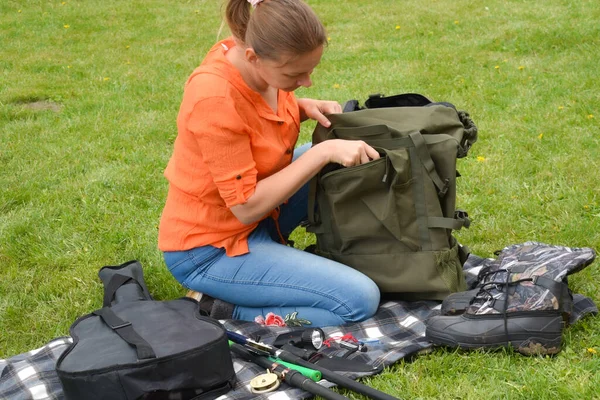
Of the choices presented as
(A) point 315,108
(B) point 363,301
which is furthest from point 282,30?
(B) point 363,301

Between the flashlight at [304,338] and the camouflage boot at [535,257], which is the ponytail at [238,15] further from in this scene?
the camouflage boot at [535,257]

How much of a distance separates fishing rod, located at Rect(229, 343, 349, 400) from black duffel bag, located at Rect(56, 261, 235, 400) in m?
0.16

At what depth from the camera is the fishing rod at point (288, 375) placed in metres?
2.64

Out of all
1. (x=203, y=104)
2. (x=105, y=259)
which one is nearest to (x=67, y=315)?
(x=105, y=259)

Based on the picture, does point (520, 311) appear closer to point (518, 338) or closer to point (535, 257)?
point (518, 338)

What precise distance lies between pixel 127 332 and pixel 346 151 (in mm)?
1145

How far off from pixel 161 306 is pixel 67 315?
828 mm

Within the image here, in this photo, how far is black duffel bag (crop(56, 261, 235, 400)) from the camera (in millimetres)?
2580

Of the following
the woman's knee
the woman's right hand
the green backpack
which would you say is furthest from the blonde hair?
the woman's knee

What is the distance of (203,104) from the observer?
10.0 feet

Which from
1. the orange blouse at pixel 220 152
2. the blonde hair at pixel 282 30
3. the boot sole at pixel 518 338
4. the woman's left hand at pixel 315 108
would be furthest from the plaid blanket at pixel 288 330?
the blonde hair at pixel 282 30

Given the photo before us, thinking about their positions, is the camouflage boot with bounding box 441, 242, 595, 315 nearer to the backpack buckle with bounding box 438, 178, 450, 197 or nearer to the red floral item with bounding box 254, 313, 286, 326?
the backpack buckle with bounding box 438, 178, 450, 197

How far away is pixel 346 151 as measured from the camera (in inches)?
126

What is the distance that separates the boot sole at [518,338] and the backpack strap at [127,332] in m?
1.15
